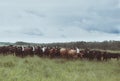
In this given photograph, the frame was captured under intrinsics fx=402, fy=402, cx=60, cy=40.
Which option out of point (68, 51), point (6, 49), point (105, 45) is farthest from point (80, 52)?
point (105, 45)

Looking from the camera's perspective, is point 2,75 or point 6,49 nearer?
point 2,75

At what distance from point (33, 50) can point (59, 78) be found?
66.9ft

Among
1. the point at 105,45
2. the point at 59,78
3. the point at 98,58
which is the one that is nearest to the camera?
the point at 59,78

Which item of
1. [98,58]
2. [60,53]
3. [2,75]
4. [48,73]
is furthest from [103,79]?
[60,53]

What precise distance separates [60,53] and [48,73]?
18.2 m

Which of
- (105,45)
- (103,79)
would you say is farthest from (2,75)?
(105,45)

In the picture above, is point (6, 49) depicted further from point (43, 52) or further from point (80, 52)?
point (80, 52)

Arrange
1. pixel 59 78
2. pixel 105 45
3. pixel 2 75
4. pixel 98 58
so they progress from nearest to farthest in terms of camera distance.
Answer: pixel 2 75 → pixel 59 78 → pixel 98 58 → pixel 105 45

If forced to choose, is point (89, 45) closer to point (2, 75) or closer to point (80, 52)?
point (80, 52)

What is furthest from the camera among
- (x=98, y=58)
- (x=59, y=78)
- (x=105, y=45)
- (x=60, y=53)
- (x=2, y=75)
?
(x=105, y=45)

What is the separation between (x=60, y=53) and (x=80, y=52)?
5.44 feet

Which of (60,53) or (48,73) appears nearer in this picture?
(48,73)

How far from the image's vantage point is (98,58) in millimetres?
30328

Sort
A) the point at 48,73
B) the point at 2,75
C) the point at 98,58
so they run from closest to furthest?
the point at 2,75
the point at 48,73
the point at 98,58
